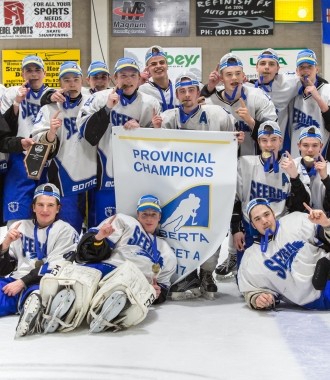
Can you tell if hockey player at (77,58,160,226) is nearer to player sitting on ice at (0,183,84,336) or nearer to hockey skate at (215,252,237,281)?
player sitting on ice at (0,183,84,336)

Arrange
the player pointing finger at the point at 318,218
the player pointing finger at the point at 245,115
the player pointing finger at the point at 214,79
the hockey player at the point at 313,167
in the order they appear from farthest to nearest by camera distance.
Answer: the player pointing finger at the point at 214,79 < the player pointing finger at the point at 245,115 < the hockey player at the point at 313,167 < the player pointing finger at the point at 318,218

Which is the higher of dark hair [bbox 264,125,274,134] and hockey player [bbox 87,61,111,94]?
hockey player [bbox 87,61,111,94]

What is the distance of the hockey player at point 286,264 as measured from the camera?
3859 millimetres

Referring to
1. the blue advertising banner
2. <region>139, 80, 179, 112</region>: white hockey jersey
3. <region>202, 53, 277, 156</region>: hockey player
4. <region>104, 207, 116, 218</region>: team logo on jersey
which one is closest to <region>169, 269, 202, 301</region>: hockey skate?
<region>104, 207, 116, 218</region>: team logo on jersey

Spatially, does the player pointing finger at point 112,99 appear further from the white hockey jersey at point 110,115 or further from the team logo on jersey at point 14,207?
the team logo on jersey at point 14,207

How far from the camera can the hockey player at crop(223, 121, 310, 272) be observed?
172 inches

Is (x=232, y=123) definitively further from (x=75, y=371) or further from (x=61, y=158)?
(x=75, y=371)

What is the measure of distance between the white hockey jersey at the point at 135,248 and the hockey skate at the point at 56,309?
528mm

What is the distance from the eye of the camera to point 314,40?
9.72 m

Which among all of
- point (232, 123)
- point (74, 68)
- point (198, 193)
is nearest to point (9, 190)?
point (74, 68)

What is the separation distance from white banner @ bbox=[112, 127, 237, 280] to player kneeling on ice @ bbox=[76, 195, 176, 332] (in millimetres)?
122

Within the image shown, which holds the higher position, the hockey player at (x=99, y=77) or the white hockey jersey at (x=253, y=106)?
the hockey player at (x=99, y=77)

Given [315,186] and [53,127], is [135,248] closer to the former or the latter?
[53,127]


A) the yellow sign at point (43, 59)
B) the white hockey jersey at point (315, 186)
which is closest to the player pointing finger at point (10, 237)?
the white hockey jersey at point (315, 186)
